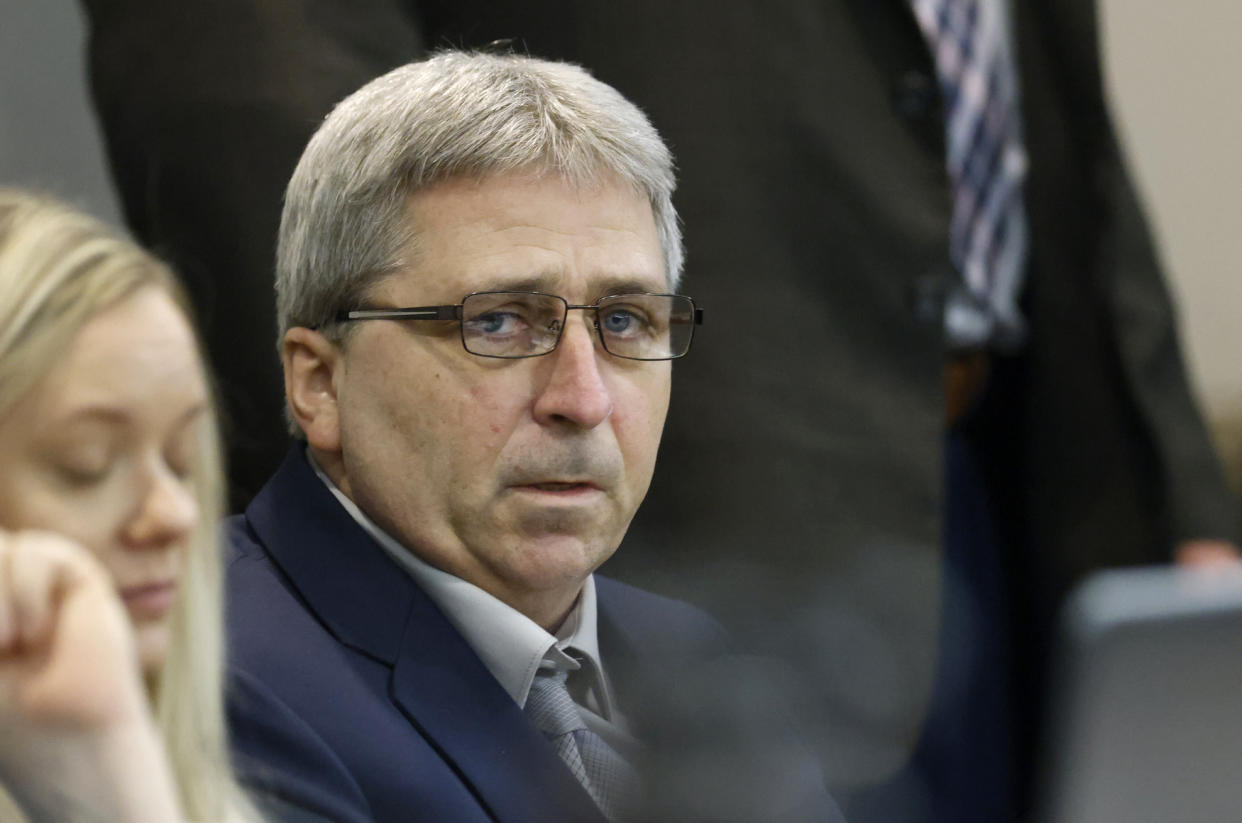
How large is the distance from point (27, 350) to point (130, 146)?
237mm

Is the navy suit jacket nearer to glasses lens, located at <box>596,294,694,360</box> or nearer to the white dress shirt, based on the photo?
the white dress shirt

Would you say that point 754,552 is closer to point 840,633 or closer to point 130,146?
point 840,633

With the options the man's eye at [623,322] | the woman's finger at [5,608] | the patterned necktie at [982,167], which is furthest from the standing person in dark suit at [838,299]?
the woman's finger at [5,608]

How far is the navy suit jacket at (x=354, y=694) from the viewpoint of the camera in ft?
1.87

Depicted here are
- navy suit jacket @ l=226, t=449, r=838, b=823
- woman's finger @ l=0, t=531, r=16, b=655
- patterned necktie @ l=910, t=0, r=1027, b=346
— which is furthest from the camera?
patterned necktie @ l=910, t=0, r=1027, b=346

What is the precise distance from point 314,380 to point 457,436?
0.22 feet

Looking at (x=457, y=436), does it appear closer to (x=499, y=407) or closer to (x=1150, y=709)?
(x=499, y=407)

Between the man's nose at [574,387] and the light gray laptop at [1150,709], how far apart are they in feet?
0.69

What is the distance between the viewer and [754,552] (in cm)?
80

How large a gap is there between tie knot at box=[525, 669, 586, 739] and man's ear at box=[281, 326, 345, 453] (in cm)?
13

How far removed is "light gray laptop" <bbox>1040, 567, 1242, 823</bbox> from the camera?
1.55 feet

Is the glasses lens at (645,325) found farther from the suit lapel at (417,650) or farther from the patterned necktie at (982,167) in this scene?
the patterned necktie at (982,167)

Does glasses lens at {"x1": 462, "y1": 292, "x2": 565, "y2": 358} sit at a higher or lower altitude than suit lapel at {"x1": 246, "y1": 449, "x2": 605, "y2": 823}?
higher

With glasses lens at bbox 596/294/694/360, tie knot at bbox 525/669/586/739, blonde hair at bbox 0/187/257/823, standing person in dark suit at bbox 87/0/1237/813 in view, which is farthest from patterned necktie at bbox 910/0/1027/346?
blonde hair at bbox 0/187/257/823
